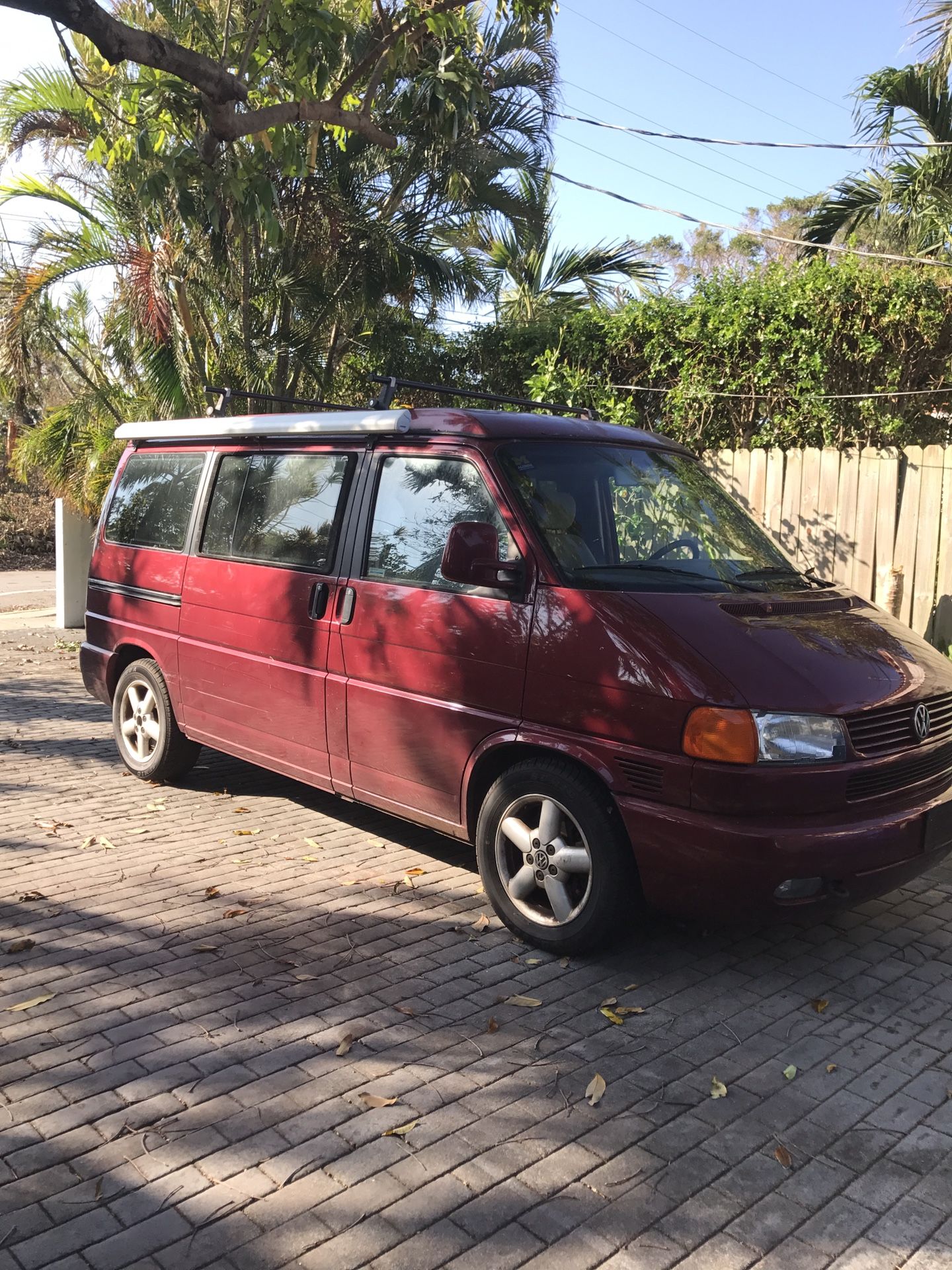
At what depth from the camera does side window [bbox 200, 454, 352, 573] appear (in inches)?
219

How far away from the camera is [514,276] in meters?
14.9

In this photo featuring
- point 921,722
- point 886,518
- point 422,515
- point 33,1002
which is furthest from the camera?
point 886,518

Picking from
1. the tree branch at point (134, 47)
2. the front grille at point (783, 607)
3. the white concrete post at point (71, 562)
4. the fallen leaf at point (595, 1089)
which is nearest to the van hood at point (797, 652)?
the front grille at point (783, 607)

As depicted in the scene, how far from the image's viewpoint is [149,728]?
7059mm

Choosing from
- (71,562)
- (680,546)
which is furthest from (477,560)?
(71,562)

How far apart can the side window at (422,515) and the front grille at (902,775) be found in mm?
1663

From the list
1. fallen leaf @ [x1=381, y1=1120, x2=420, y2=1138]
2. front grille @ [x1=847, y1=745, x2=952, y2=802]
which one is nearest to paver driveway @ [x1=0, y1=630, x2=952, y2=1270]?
fallen leaf @ [x1=381, y1=1120, x2=420, y2=1138]

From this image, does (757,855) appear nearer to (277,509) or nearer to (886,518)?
(277,509)

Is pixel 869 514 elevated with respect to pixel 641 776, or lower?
elevated

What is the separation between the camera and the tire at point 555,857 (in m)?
4.23

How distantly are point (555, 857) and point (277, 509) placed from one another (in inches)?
102

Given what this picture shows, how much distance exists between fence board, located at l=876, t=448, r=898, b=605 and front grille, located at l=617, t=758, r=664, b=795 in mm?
4833

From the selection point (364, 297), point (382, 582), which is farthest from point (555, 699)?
point (364, 297)

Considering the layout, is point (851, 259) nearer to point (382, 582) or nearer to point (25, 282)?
point (382, 582)
